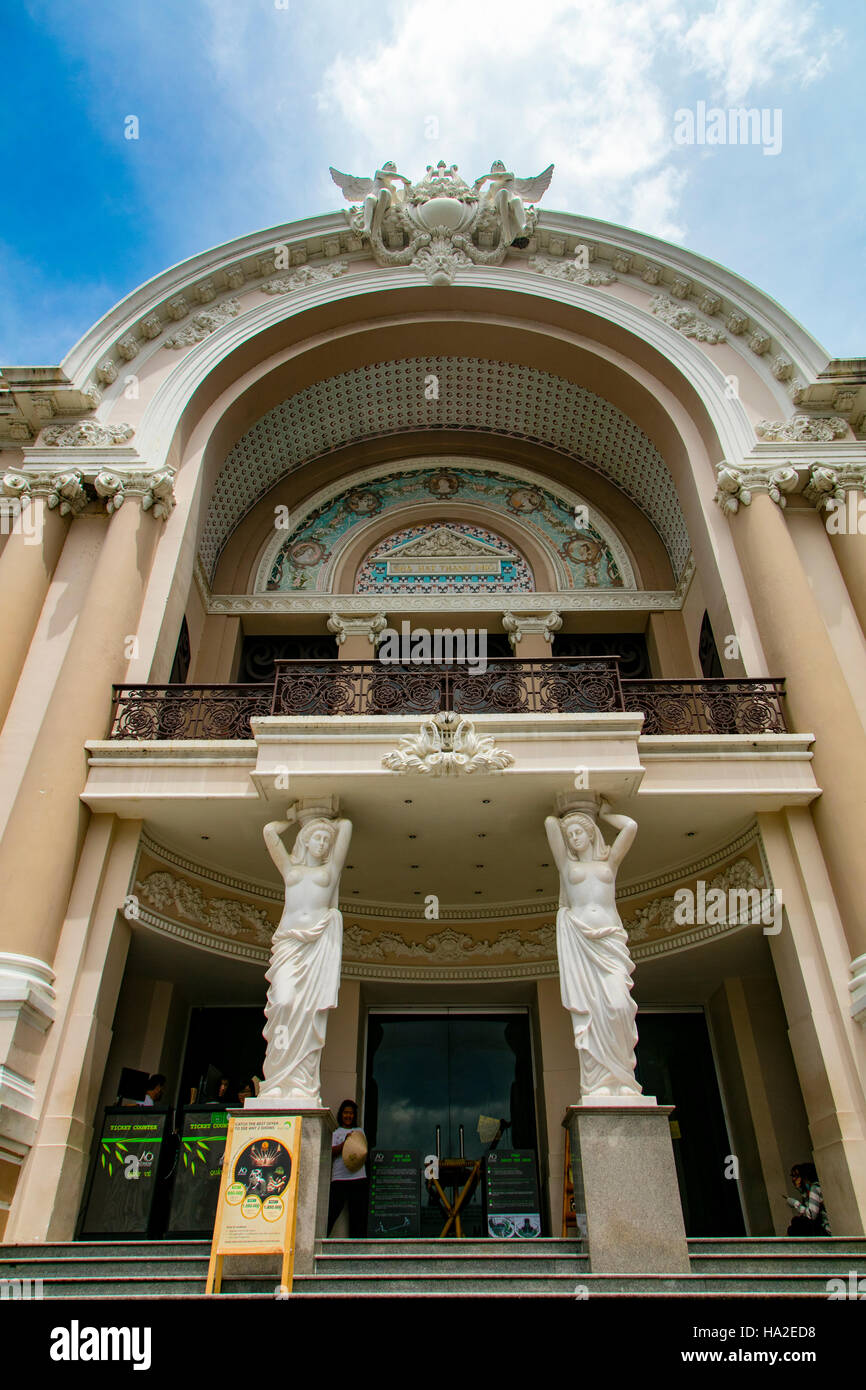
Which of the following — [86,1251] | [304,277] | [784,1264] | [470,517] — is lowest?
[784,1264]

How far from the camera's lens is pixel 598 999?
7.64 metres

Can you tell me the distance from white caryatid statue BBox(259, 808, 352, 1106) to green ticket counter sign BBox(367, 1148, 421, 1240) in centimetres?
320

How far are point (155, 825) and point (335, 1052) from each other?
3.54m

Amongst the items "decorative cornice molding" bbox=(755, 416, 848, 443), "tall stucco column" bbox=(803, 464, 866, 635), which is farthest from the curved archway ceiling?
"tall stucco column" bbox=(803, 464, 866, 635)

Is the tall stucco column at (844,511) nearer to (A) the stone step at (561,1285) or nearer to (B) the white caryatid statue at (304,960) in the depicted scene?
(B) the white caryatid statue at (304,960)

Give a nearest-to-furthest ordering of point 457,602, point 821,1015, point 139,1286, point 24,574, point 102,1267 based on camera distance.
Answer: point 139,1286 < point 102,1267 < point 821,1015 < point 24,574 < point 457,602

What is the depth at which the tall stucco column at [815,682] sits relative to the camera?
8523 mm

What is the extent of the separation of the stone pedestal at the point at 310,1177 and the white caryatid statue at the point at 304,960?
0.31m

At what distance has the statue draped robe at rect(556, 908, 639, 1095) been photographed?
7.36 m

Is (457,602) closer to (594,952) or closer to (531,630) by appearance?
(531,630)

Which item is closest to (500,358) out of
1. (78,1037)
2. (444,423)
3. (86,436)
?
(444,423)

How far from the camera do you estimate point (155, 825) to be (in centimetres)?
944

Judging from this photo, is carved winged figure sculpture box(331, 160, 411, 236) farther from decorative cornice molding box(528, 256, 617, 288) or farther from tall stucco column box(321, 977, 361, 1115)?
tall stucco column box(321, 977, 361, 1115)

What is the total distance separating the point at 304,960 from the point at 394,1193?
3.92 m
